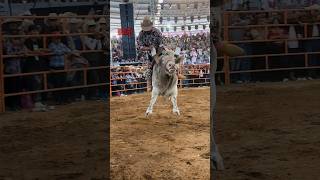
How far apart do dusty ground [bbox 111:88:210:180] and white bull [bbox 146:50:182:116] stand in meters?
0.21

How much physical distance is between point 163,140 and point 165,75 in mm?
790

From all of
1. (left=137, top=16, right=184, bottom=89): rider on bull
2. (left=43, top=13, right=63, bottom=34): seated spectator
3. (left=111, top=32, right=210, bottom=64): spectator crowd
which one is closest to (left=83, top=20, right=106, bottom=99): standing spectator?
(left=43, top=13, right=63, bottom=34): seated spectator

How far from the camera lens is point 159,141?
4.82 meters

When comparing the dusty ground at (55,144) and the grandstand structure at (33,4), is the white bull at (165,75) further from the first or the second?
the grandstand structure at (33,4)

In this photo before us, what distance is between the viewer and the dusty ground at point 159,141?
12.1 feet

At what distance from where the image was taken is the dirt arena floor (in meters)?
3.72

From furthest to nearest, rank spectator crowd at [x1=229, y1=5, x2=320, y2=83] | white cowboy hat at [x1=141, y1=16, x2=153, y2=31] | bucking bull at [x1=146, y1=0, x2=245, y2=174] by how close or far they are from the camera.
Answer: spectator crowd at [x1=229, y1=5, x2=320, y2=83]
white cowboy hat at [x1=141, y1=16, x2=153, y2=31]
bucking bull at [x1=146, y1=0, x2=245, y2=174]

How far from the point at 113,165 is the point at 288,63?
6911 millimetres

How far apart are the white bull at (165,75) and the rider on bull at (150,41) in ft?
0.56

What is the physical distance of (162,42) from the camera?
575 centimetres

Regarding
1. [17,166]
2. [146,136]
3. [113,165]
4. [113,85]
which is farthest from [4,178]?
[113,85]

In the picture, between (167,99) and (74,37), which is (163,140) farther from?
(74,37)

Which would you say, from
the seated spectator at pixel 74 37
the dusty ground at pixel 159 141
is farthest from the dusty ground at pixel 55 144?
the seated spectator at pixel 74 37

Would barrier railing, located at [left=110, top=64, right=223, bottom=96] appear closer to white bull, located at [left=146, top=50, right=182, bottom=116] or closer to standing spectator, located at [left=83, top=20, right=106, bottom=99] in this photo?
standing spectator, located at [left=83, top=20, right=106, bottom=99]
